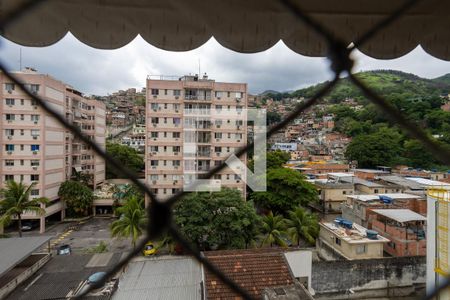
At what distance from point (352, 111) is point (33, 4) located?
24.2 meters

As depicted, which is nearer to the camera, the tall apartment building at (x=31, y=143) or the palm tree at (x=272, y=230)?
the palm tree at (x=272, y=230)

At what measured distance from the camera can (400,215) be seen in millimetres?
6910

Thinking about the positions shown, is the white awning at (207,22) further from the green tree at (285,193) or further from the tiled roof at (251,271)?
the green tree at (285,193)

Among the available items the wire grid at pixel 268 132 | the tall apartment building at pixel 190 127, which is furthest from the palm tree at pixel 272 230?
the wire grid at pixel 268 132

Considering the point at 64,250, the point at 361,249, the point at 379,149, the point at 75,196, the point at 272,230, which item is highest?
the point at 379,149

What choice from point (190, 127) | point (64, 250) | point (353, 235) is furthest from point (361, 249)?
point (64, 250)

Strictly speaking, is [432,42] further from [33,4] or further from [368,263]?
[368,263]

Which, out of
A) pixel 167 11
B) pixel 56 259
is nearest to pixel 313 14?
pixel 167 11

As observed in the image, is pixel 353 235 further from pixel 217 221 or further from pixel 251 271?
pixel 251 271

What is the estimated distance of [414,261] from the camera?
572cm

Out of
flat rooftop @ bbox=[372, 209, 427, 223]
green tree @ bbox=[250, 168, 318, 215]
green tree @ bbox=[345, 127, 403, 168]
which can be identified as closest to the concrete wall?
flat rooftop @ bbox=[372, 209, 427, 223]

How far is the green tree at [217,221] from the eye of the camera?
22.3 ft

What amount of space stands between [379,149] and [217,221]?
45.4 ft

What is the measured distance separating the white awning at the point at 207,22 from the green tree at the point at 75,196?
36.3ft
